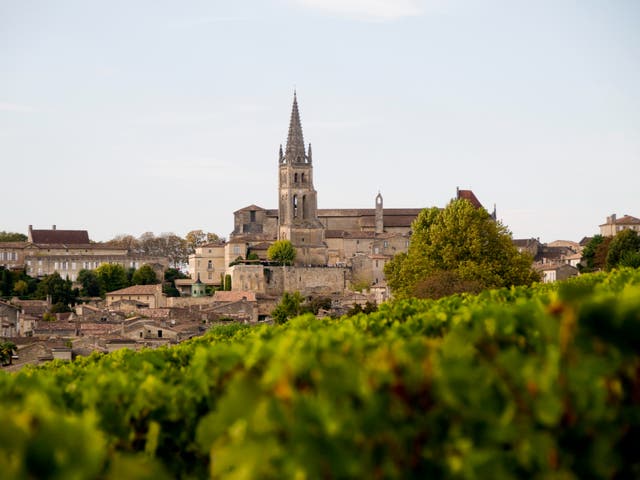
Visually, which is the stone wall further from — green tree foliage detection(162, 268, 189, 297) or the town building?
the town building

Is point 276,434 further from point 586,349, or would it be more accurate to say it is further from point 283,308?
point 283,308

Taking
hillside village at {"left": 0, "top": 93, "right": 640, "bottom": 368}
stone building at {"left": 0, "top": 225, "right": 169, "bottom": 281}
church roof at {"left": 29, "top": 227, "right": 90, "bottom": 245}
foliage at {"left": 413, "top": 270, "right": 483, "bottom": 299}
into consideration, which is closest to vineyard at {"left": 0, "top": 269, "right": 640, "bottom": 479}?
foliage at {"left": 413, "top": 270, "right": 483, "bottom": 299}

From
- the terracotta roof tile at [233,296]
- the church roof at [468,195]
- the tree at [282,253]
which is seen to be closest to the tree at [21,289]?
the terracotta roof tile at [233,296]

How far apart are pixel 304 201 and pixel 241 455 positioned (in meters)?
108

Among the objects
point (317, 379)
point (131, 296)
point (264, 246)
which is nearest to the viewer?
point (317, 379)

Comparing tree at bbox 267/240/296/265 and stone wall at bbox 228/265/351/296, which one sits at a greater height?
tree at bbox 267/240/296/265

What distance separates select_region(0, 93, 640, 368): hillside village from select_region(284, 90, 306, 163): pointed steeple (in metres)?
0.11

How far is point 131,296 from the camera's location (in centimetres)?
8688

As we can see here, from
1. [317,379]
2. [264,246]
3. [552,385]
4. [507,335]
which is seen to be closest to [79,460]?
[317,379]

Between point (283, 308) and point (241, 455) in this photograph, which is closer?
point (241, 455)

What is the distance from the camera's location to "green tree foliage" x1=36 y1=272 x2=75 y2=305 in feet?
294

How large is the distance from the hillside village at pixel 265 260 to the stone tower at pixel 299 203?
0.34 ft

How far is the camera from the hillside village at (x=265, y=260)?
259 feet

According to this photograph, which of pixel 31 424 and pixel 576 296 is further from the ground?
pixel 576 296
